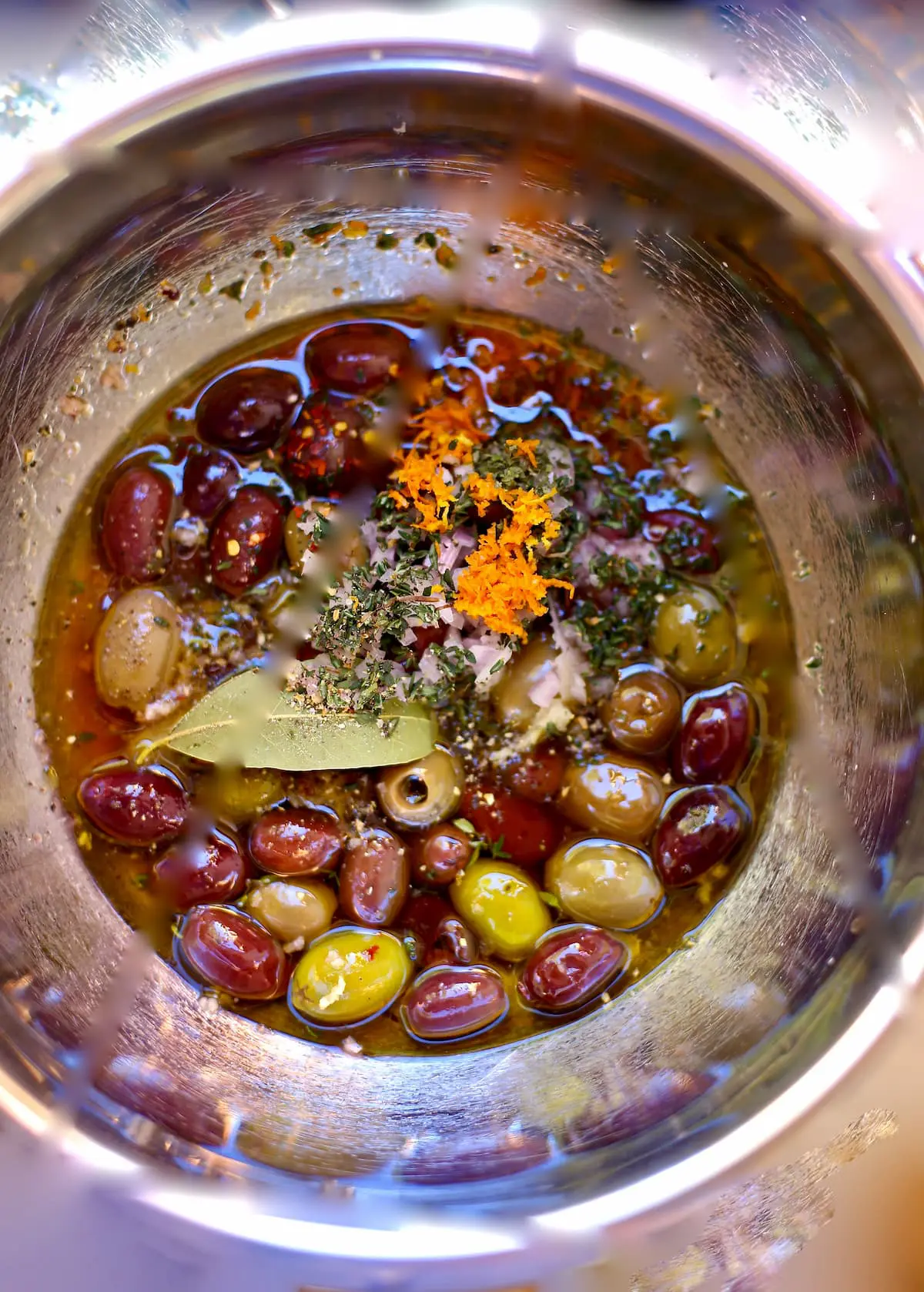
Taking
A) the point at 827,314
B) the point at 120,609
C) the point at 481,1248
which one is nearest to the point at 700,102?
the point at 827,314

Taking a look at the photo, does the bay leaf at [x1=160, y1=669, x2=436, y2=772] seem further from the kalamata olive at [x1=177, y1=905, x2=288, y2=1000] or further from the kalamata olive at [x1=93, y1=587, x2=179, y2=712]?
the kalamata olive at [x1=177, y1=905, x2=288, y2=1000]

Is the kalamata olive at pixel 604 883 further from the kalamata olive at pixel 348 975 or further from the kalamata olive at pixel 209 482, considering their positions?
the kalamata olive at pixel 209 482

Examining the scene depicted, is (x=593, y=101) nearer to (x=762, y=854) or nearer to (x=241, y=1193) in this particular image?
(x=762, y=854)

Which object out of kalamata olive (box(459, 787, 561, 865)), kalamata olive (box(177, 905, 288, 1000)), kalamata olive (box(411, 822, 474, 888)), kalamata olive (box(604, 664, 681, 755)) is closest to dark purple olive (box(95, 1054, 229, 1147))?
kalamata olive (box(177, 905, 288, 1000))

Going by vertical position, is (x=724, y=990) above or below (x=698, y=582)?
below

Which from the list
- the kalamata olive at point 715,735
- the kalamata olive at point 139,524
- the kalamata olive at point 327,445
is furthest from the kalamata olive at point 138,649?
the kalamata olive at point 715,735
